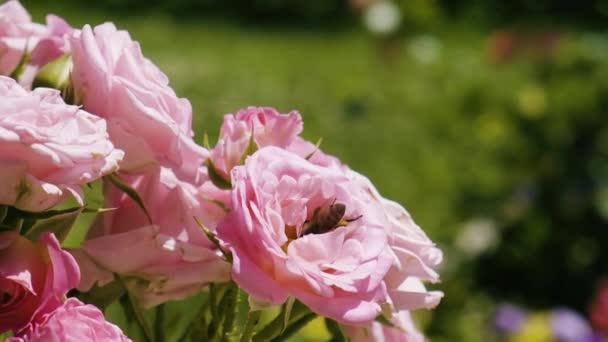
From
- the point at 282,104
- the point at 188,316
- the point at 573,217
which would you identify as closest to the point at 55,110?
the point at 188,316

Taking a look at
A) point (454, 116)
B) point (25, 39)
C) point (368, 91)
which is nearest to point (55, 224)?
point (25, 39)

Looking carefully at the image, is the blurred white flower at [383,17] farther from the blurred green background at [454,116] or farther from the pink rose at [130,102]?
the pink rose at [130,102]

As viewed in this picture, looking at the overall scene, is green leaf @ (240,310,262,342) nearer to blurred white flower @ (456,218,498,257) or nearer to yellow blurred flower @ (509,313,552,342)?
yellow blurred flower @ (509,313,552,342)

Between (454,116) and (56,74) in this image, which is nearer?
(56,74)

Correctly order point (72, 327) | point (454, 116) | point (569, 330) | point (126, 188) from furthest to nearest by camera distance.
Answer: point (454, 116) < point (569, 330) < point (126, 188) < point (72, 327)

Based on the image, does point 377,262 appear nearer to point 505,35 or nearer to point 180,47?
point 505,35

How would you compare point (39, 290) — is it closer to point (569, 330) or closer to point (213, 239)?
point (213, 239)
